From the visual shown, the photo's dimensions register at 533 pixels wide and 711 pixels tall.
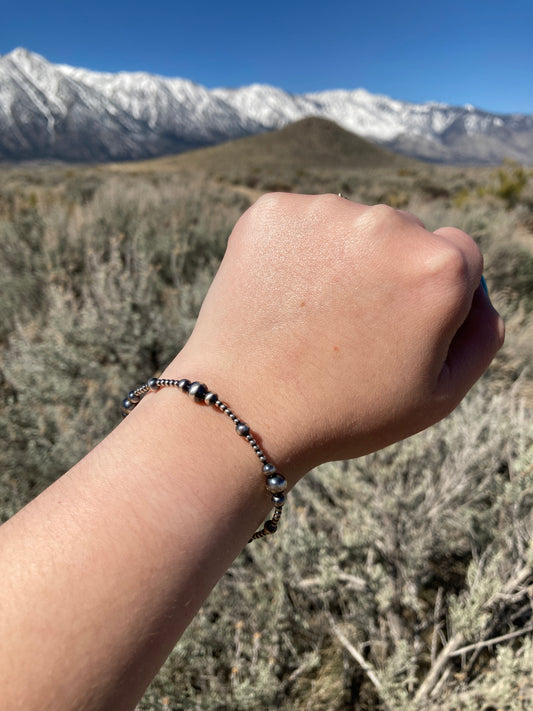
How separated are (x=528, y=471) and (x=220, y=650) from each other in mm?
1228

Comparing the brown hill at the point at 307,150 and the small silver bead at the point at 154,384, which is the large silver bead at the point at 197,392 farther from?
the brown hill at the point at 307,150

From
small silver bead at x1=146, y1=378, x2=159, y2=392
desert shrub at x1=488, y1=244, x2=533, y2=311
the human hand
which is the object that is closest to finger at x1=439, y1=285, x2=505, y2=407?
the human hand

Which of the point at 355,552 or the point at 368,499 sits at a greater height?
the point at 368,499

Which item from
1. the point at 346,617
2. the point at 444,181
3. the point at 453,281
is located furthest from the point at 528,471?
the point at 444,181

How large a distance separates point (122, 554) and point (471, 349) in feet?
2.29

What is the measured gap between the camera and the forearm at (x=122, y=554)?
1.53 ft

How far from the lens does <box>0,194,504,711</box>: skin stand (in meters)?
0.49

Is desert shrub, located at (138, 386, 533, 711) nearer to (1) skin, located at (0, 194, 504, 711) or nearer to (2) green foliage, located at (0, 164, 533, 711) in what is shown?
(2) green foliage, located at (0, 164, 533, 711)

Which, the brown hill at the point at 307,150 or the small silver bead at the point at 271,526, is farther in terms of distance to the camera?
the brown hill at the point at 307,150

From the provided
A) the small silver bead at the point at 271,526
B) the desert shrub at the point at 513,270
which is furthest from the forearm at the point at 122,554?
the desert shrub at the point at 513,270

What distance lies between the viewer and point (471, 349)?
2.70ft

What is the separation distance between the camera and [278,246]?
833mm

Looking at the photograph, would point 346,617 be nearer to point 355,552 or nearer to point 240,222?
point 355,552

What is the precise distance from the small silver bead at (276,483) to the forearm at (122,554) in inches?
0.5
